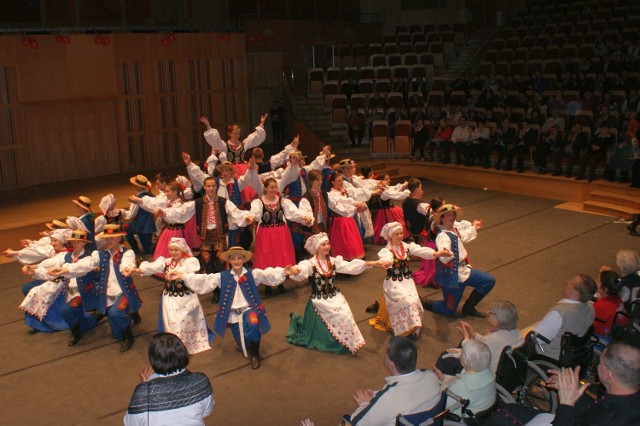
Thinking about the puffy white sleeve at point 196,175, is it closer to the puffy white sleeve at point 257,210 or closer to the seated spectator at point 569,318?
the puffy white sleeve at point 257,210

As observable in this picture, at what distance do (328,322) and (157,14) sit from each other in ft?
42.0

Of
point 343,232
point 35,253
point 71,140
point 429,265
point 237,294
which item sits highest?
point 71,140

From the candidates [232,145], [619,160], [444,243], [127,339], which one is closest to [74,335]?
[127,339]

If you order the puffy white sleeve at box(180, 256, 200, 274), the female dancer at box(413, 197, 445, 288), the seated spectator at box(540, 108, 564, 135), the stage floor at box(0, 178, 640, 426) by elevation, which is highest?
the seated spectator at box(540, 108, 564, 135)

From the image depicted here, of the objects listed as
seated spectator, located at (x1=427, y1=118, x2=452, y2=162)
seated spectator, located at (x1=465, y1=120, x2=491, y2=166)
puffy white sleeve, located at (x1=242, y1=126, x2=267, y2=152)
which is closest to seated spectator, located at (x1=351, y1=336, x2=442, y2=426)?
puffy white sleeve, located at (x1=242, y1=126, x2=267, y2=152)

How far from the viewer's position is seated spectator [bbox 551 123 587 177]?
40.9 ft

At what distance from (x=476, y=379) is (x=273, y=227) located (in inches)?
167

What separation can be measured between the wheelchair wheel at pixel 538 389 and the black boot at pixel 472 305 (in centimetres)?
183

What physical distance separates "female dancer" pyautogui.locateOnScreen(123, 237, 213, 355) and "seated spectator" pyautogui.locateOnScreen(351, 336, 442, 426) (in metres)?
2.64

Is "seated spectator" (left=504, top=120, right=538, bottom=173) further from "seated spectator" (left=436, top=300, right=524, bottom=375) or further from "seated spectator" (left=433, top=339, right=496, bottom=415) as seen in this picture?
"seated spectator" (left=433, top=339, right=496, bottom=415)

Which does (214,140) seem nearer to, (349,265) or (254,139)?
(254,139)

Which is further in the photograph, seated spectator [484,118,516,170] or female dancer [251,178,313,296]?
seated spectator [484,118,516,170]

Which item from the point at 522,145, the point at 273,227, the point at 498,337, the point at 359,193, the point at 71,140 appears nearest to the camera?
the point at 498,337

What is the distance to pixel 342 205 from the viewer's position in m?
8.66
